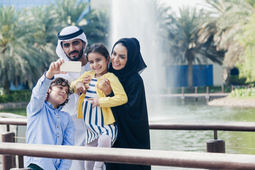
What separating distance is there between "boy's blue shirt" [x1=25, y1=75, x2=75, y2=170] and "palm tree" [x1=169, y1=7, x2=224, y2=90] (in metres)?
26.2

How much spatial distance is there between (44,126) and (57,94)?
26 cm

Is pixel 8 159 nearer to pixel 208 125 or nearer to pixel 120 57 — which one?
pixel 120 57

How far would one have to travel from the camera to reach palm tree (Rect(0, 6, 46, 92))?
22875 mm

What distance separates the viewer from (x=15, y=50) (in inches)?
901

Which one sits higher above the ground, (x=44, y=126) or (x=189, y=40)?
(x=189, y=40)

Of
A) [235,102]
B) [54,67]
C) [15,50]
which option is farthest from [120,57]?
[15,50]

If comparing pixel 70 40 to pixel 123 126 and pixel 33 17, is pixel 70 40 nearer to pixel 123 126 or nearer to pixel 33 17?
pixel 123 126

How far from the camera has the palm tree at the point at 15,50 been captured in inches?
901

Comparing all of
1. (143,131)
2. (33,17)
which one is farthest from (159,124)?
(33,17)

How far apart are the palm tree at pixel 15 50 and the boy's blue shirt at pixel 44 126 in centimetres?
2122

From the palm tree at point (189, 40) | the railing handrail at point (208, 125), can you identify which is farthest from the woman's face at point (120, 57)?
the palm tree at point (189, 40)

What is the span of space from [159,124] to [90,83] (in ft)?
2.14

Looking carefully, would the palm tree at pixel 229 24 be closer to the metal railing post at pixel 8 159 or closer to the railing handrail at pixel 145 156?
the metal railing post at pixel 8 159

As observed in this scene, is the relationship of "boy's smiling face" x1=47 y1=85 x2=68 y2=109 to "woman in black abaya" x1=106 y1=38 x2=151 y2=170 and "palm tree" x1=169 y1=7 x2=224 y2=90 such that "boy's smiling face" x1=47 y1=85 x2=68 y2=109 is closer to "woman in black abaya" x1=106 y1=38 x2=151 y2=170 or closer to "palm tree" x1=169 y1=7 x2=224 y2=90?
"woman in black abaya" x1=106 y1=38 x2=151 y2=170
